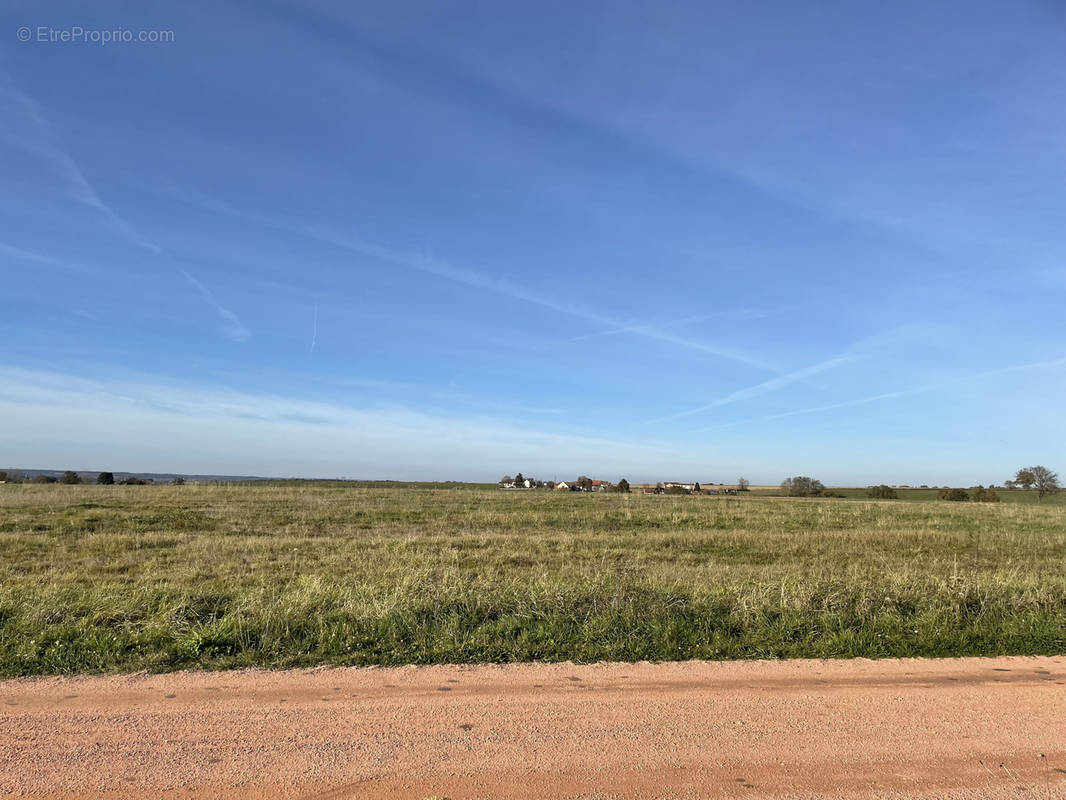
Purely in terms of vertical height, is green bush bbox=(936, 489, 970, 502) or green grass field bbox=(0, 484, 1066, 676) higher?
green bush bbox=(936, 489, 970, 502)

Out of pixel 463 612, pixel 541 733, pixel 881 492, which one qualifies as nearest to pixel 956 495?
pixel 881 492

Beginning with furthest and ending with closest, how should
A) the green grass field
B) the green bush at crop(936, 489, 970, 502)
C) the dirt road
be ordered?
the green bush at crop(936, 489, 970, 502) < the green grass field < the dirt road

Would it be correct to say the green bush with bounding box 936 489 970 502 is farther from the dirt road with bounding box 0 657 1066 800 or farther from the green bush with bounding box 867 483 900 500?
the dirt road with bounding box 0 657 1066 800

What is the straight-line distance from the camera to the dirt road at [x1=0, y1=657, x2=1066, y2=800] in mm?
4883

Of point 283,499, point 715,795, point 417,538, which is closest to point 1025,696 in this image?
point 715,795

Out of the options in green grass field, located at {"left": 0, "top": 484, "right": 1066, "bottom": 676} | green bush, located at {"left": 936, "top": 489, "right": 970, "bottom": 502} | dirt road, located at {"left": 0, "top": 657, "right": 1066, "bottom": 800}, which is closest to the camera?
dirt road, located at {"left": 0, "top": 657, "right": 1066, "bottom": 800}

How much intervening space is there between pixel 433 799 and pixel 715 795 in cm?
191

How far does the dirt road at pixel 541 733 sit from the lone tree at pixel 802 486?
114208 millimetres

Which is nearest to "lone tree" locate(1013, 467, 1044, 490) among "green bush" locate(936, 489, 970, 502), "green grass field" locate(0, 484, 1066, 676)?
"green bush" locate(936, 489, 970, 502)

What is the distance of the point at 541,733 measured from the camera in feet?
18.6

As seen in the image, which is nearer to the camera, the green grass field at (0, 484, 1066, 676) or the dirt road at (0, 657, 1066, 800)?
the dirt road at (0, 657, 1066, 800)

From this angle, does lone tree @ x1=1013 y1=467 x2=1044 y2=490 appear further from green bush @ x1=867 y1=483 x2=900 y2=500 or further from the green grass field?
the green grass field

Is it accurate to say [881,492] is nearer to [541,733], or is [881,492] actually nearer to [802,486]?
[802,486]

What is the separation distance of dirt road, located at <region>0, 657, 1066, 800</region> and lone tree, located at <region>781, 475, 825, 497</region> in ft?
375
